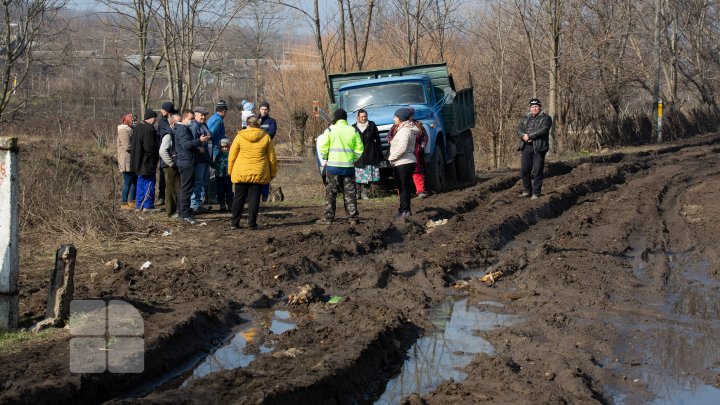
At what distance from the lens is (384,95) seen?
1948cm

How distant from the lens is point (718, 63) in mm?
57188

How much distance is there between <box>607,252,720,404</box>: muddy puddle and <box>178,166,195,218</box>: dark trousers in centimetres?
729

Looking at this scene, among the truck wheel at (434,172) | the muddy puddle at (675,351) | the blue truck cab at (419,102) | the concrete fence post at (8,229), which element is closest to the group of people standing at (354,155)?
the blue truck cab at (419,102)

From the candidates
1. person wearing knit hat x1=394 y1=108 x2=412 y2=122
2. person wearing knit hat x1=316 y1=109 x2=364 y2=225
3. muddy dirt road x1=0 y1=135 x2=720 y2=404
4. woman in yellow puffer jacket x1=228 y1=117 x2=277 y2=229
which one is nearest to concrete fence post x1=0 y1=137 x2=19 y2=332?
muddy dirt road x1=0 y1=135 x2=720 y2=404

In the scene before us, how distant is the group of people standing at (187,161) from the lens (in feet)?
43.7

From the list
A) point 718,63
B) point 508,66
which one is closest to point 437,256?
point 508,66

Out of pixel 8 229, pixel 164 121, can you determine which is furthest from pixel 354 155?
pixel 8 229

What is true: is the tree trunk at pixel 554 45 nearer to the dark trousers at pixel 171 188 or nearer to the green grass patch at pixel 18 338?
the dark trousers at pixel 171 188

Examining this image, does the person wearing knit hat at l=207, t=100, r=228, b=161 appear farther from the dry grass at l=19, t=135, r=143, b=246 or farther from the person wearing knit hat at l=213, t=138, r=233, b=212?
the dry grass at l=19, t=135, r=143, b=246

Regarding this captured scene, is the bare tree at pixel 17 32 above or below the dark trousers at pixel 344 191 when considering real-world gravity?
above

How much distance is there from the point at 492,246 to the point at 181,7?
38.4ft

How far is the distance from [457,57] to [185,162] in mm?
26404

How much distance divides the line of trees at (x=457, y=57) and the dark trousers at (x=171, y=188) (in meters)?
5.04

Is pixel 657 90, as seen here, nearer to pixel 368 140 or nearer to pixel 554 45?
pixel 554 45
